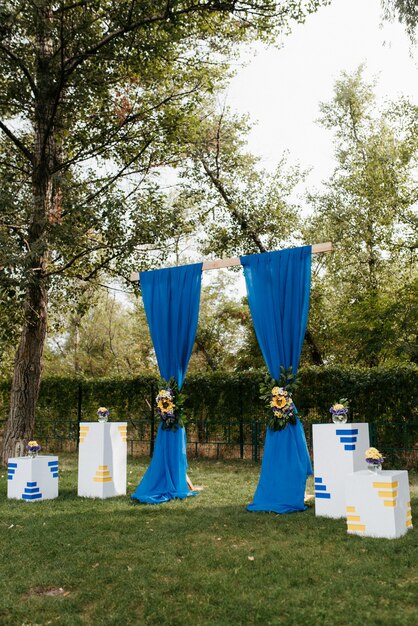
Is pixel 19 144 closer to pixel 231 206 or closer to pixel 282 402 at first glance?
pixel 282 402

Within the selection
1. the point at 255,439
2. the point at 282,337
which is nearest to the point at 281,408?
the point at 282,337

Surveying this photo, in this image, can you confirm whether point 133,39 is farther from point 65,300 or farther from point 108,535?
point 108,535

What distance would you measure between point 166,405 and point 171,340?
0.83 meters

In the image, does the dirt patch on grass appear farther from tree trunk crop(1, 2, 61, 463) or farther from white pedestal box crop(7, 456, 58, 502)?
tree trunk crop(1, 2, 61, 463)

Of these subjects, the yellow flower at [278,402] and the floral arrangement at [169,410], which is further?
the floral arrangement at [169,410]

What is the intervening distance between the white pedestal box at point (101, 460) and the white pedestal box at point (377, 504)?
10.8ft

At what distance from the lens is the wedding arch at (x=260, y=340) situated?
6.13 m

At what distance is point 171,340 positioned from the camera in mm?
7254

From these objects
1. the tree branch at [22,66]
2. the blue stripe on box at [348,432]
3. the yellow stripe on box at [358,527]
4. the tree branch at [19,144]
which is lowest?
the yellow stripe on box at [358,527]

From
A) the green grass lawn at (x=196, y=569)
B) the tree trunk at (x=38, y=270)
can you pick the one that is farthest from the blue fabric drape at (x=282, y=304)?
the tree trunk at (x=38, y=270)

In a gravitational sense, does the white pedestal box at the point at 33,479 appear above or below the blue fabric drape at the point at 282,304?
below

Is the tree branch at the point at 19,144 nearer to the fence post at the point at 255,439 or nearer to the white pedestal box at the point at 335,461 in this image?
the fence post at the point at 255,439

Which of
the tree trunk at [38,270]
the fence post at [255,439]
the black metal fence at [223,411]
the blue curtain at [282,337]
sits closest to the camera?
the blue curtain at [282,337]

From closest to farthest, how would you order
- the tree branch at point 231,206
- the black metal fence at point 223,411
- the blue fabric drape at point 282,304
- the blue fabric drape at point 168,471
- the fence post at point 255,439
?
the blue fabric drape at point 282,304 → the blue fabric drape at point 168,471 → the black metal fence at point 223,411 → the fence post at point 255,439 → the tree branch at point 231,206
